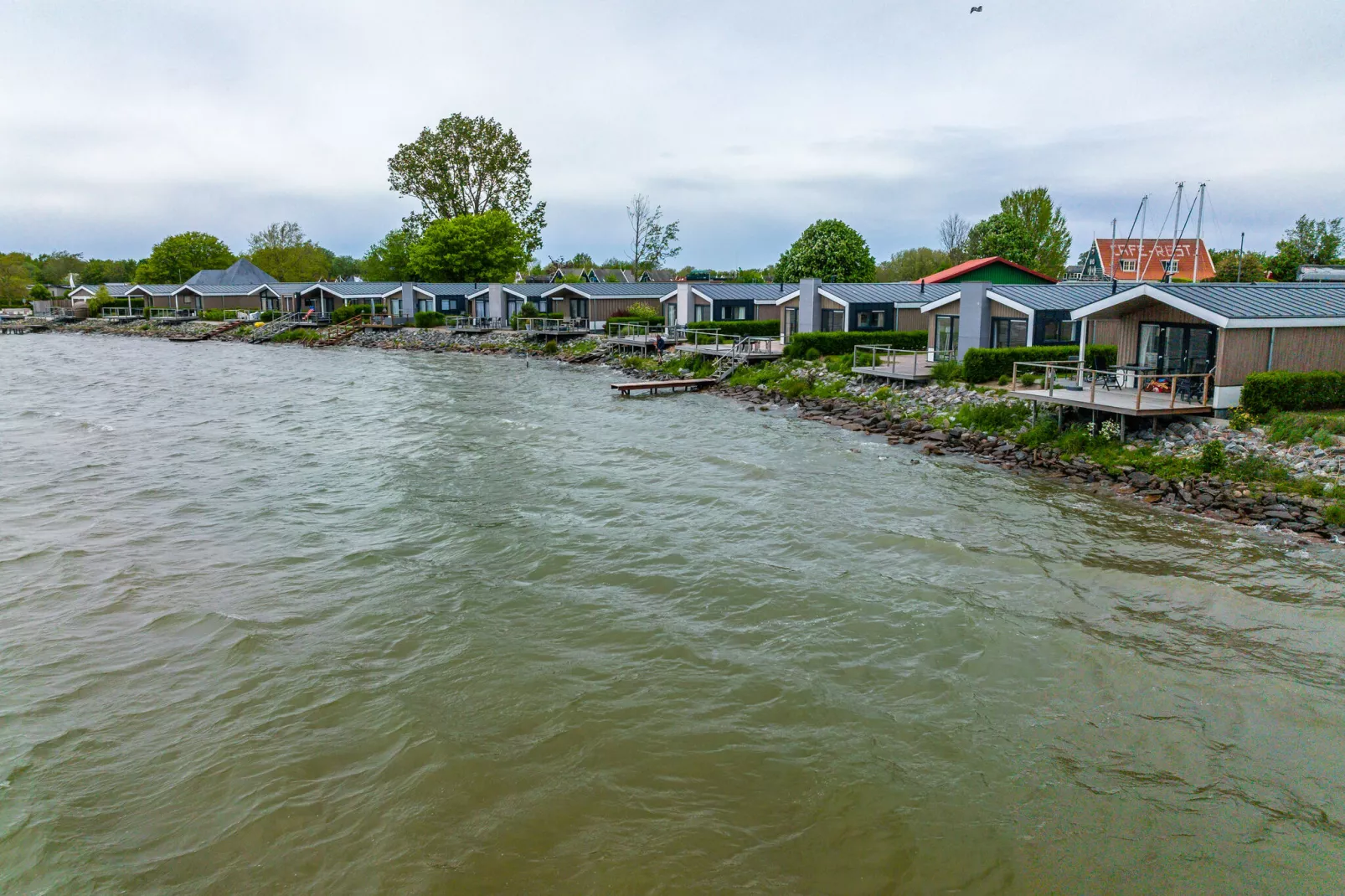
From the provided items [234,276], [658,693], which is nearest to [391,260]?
[234,276]

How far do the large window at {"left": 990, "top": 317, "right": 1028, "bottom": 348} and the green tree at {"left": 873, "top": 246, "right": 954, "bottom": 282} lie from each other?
44425mm

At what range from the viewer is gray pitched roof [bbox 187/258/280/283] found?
Answer: 103188 millimetres

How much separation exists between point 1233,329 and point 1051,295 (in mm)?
13064

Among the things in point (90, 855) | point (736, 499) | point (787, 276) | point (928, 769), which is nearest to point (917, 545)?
point (736, 499)

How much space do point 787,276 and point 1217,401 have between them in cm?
4382

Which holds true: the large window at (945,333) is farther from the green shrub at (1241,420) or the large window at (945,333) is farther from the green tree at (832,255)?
the green tree at (832,255)

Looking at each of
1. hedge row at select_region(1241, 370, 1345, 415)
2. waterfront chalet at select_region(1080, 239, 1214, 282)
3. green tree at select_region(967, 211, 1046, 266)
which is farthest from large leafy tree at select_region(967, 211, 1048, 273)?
hedge row at select_region(1241, 370, 1345, 415)

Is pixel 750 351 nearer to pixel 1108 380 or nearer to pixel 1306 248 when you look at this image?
pixel 1108 380

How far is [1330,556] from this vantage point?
16531mm

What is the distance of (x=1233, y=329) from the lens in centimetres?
2264

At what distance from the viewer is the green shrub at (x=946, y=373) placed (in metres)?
32.8

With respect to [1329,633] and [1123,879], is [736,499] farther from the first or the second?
[1123,879]

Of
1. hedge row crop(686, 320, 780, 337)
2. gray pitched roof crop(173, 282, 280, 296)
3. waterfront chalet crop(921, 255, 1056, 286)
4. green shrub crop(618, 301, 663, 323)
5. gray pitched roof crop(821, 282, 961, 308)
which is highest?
gray pitched roof crop(173, 282, 280, 296)

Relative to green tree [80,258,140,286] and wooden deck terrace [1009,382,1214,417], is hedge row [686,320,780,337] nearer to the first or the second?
wooden deck terrace [1009,382,1214,417]
